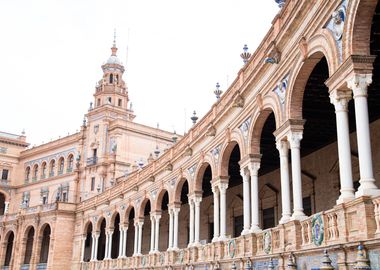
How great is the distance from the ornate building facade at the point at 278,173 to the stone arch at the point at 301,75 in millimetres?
30

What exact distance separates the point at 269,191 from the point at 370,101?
9386mm

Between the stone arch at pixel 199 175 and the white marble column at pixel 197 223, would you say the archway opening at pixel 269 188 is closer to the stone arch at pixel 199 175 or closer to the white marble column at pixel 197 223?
the stone arch at pixel 199 175

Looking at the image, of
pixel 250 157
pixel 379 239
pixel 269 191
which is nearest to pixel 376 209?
pixel 379 239

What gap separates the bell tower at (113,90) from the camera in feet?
172

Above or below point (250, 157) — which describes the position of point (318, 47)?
above

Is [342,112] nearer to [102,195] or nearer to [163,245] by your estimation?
[163,245]

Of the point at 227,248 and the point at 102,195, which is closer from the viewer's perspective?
the point at 227,248

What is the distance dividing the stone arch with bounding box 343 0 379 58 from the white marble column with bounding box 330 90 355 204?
0.97m

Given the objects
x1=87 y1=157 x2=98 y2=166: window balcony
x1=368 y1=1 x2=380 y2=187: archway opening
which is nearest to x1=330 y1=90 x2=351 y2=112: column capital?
x1=368 y1=1 x2=380 y2=187: archway opening

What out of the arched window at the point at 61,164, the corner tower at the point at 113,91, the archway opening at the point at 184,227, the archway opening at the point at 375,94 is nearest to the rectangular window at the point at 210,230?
the archway opening at the point at 184,227

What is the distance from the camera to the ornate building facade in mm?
9195

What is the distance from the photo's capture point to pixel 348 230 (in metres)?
8.98

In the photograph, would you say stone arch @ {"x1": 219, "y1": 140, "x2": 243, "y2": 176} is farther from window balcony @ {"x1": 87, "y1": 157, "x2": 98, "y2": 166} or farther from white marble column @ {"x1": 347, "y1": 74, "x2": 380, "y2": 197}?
window balcony @ {"x1": 87, "y1": 157, "x2": 98, "y2": 166}

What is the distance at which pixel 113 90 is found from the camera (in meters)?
53.1
